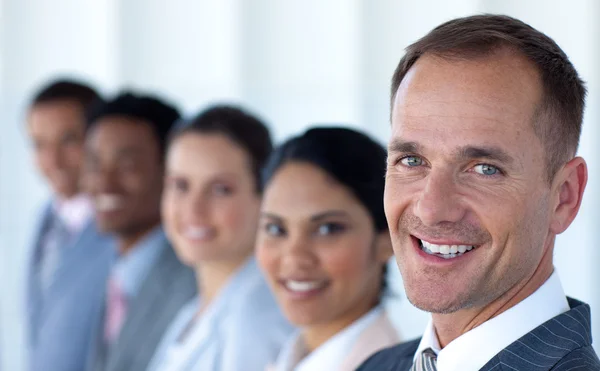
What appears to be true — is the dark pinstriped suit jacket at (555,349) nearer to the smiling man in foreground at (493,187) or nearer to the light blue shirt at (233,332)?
the smiling man in foreground at (493,187)

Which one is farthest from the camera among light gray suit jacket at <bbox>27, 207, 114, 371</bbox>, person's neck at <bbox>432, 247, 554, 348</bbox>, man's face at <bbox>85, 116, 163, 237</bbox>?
light gray suit jacket at <bbox>27, 207, 114, 371</bbox>

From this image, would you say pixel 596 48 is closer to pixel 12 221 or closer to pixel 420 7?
pixel 420 7

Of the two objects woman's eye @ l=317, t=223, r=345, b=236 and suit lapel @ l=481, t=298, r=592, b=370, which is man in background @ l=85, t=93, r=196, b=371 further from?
suit lapel @ l=481, t=298, r=592, b=370

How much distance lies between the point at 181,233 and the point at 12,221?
5.04 meters

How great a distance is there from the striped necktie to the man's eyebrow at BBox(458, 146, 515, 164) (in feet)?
1.03

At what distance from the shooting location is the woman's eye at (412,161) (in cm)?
146

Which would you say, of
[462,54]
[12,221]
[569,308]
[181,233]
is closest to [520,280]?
[569,308]

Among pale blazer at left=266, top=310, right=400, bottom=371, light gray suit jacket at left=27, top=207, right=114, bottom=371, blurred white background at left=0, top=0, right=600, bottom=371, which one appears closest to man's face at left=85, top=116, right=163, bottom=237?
light gray suit jacket at left=27, top=207, right=114, bottom=371

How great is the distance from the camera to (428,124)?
1.43m

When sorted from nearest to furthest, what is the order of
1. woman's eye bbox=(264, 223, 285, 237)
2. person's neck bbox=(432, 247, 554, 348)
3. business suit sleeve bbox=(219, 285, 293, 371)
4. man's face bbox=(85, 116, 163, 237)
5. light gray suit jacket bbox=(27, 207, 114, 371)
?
1. person's neck bbox=(432, 247, 554, 348)
2. woman's eye bbox=(264, 223, 285, 237)
3. business suit sleeve bbox=(219, 285, 293, 371)
4. man's face bbox=(85, 116, 163, 237)
5. light gray suit jacket bbox=(27, 207, 114, 371)

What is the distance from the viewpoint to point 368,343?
217 cm

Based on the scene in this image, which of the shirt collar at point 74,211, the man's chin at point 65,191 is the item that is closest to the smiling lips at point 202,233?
the shirt collar at point 74,211

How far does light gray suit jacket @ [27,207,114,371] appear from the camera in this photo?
3861mm

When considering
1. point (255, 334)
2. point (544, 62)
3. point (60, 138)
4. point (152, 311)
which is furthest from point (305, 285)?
point (60, 138)
